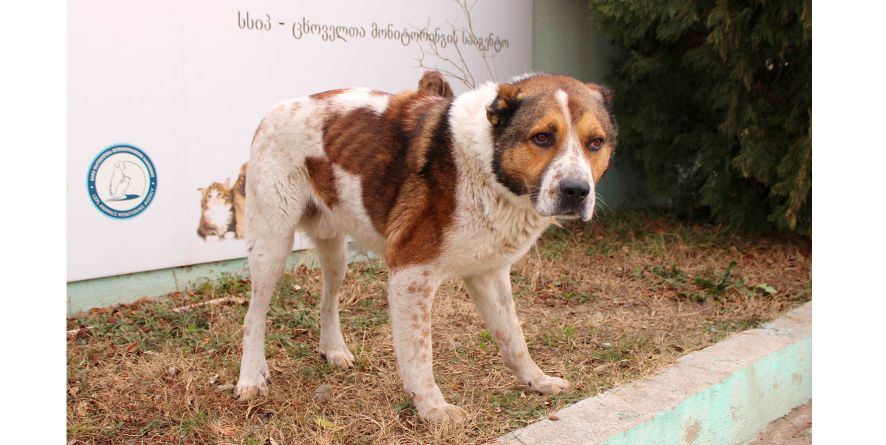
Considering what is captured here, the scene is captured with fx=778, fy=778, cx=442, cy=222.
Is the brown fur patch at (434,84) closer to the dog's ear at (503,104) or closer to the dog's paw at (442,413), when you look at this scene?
A: the dog's ear at (503,104)

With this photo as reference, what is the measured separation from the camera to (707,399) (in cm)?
408

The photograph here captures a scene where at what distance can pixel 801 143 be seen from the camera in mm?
6641

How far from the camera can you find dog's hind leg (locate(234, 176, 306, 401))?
4.10 meters

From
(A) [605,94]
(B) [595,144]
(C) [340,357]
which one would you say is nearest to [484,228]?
(B) [595,144]

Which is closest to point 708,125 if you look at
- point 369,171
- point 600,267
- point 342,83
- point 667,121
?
point 667,121

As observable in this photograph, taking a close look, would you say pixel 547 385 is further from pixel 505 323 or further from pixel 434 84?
pixel 434 84

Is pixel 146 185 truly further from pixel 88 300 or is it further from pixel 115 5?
pixel 115 5

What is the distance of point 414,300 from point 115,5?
327 cm

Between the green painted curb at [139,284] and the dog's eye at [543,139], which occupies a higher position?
the dog's eye at [543,139]

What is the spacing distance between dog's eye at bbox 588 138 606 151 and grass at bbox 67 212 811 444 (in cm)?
133

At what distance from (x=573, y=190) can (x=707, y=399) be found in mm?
1601

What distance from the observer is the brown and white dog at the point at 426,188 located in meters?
3.40

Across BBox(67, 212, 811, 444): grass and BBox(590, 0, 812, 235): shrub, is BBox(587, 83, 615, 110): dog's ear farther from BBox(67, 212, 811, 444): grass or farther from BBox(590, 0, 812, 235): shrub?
BBox(590, 0, 812, 235): shrub

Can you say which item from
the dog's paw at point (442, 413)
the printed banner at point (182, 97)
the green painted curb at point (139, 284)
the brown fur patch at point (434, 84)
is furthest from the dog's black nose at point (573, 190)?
the brown fur patch at point (434, 84)
